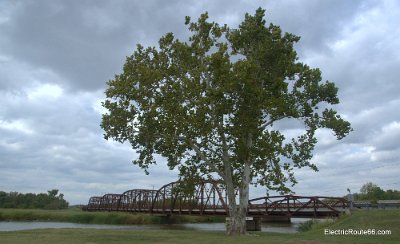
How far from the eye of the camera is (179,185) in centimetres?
3059

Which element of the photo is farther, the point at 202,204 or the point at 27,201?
the point at 27,201

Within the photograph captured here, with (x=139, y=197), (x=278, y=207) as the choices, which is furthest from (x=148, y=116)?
(x=139, y=197)

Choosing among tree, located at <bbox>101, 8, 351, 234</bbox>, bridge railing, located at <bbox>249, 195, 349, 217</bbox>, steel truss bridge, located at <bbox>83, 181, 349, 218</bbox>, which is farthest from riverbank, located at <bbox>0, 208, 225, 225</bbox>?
tree, located at <bbox>101, 8, 351, 234</bbox>

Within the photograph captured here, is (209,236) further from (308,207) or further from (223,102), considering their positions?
(308,207)

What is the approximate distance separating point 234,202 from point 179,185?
4690 mm

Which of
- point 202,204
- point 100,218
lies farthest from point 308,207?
point 100,218

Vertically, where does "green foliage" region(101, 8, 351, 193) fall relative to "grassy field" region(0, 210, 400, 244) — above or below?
above

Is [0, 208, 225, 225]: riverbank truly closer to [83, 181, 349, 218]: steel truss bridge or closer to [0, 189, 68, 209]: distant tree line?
[83, 181, 349, 218]: steel truss bridge

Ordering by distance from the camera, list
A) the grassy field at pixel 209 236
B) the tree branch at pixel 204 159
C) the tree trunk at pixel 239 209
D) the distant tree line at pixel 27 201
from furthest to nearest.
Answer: the distant tree line at pixel 27 201
the tree branch at pixel 204 159
the tree trunk at pixel 239 209
the grassy field at pixel 209 236

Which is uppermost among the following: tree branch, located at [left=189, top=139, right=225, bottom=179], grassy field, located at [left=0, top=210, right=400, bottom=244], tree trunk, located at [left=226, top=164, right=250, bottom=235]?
tree branch, located at [left=189, top=139, right=225, bottom=179]

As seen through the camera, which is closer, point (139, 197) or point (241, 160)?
point (241, 160)

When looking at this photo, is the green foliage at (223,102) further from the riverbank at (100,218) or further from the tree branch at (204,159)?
the riverbank at (100,218)

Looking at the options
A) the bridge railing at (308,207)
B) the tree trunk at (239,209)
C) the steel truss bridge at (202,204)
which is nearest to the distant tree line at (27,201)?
the steel truss bridge at (202,204)

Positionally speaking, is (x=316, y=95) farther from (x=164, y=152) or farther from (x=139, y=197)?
(x=139, y=197)
